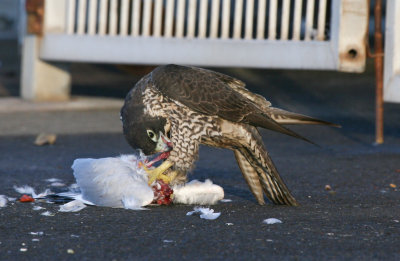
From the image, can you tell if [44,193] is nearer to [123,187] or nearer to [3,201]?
[3,201]

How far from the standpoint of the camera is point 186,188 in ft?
16.7

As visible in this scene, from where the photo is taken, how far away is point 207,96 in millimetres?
5031

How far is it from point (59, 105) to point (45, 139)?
96.2 inches

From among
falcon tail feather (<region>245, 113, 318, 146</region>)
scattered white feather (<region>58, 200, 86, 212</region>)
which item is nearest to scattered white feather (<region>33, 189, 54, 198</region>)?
scattered white feather (<region>58, 200, 86, 212</region>)

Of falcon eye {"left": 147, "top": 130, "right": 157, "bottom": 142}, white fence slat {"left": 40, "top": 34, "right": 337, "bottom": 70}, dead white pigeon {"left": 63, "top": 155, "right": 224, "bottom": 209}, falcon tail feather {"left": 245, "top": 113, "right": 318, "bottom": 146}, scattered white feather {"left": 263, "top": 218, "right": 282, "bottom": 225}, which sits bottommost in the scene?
scattered white feather {"left": 263, "top": 218, "right": 282, "bottom": 225}

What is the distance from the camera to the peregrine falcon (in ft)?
16.3

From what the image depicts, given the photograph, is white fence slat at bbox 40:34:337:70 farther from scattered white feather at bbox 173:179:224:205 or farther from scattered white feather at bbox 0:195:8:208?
scattered white feather at bbox 0:195:8:208

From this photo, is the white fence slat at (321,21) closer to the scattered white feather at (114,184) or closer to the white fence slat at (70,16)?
the white fence slat at (70,16)

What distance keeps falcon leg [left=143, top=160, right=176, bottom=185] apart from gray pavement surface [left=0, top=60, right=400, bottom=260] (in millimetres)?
247

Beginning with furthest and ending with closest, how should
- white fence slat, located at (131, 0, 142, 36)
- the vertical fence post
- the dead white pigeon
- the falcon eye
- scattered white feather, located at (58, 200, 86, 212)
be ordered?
white fence slat, located at (131, 0, 142, 36), the vertical fence post, the falcon eye, the dead white pigeon, scattered white feather, located at (58, 200, 86, 212)

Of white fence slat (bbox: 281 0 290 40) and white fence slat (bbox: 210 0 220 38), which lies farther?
white fence slat (bbox: 210 0 220 38)

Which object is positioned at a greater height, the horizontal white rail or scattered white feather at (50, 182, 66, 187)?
the horizontal white rail

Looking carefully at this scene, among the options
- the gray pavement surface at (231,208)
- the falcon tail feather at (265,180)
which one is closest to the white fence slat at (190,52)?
the gray pavement surface at (231,208)

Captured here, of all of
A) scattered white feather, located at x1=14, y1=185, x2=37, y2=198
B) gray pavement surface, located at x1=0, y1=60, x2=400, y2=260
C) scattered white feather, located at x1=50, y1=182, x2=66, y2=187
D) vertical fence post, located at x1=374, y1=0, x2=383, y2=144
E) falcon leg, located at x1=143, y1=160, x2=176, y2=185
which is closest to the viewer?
gray pavement surface, located at x1=0, y1=60, x2=400, y2=260
